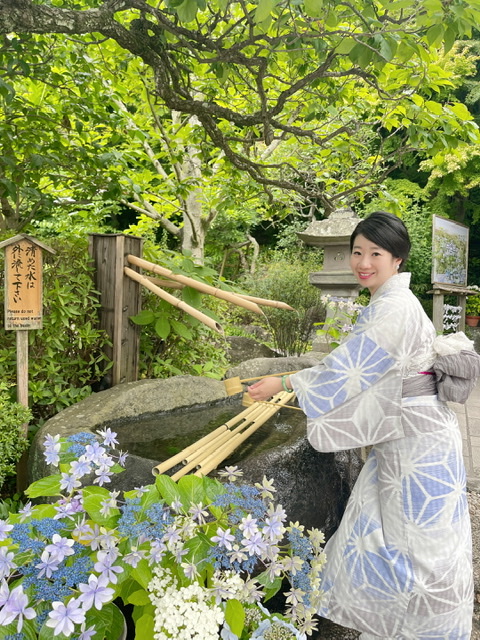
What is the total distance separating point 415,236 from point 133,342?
36.3 feet

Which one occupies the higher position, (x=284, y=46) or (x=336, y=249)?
(x=284, y=46)

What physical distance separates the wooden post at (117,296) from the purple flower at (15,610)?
2318 millimetres

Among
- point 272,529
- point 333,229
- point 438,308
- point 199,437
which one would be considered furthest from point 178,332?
point 438,308

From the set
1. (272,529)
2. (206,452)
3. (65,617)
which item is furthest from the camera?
(206,452)

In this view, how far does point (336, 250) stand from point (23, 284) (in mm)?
5396

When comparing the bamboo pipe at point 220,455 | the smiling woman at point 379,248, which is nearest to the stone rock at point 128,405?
the bamboo pipe at point 220,455

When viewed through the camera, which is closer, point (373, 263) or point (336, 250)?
point (373, 263)

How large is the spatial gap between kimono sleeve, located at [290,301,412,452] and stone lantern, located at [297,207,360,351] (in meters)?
5.15

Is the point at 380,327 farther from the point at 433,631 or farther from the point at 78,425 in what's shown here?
the point at 78,425

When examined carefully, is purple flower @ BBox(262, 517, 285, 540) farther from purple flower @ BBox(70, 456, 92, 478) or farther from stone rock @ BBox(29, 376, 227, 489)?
stone rock @ BBox(29, 376, 227, 489)

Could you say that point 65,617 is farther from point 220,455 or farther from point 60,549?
point 220,455

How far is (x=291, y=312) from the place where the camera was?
340 inches

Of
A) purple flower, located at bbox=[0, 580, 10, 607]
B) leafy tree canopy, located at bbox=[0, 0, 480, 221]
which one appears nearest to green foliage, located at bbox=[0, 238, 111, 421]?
leafy tree canopy, located at bbox=[0, 0, 480, 221]

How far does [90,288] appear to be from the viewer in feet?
10.1
